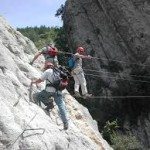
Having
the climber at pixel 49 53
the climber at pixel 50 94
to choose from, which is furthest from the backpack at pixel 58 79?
the climber at pixel 49 53

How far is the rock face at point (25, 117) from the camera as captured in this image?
11.6 metres

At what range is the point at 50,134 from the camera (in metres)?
12.7

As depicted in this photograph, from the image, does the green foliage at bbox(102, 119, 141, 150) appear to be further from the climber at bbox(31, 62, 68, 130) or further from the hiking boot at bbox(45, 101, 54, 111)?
the climber at bbox(31, 62, 68, 130)

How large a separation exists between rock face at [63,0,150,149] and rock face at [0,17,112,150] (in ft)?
45.9

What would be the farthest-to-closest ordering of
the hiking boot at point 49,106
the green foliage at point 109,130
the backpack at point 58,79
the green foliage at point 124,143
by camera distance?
the green foliage at point 109,130
the green foliage at point 124,143
the hiking boot at point 49,106
the backpack at point 58,79

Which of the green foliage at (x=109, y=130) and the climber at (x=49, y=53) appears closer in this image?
the climber at (x=49, y=53)

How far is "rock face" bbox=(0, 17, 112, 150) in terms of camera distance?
11.6 meters

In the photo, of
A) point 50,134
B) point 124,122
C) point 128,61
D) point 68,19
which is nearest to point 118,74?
point 128,61

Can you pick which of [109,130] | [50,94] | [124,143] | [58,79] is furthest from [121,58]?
[58,79]

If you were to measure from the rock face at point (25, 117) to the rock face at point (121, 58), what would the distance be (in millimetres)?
13976

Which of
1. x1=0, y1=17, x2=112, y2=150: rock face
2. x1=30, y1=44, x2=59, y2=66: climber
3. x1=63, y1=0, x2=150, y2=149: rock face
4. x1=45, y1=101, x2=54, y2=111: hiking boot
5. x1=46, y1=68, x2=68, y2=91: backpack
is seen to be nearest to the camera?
x1=0, y1=17, x2=112, y2=150: rock face

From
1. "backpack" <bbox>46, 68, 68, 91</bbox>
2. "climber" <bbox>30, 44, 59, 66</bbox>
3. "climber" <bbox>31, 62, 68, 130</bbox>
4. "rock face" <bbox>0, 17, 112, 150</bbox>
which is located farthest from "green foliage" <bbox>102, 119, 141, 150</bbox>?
"backpack" <bbox>46, 68, 68, 91</bbox>

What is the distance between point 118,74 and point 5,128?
21246 mm

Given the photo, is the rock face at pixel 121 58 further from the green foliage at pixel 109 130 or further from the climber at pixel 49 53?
the climber at pixel 49 53
